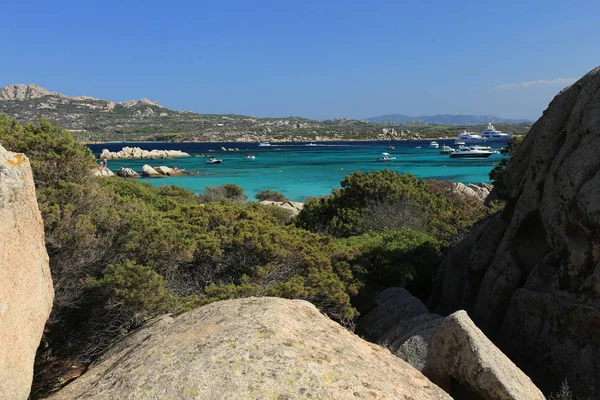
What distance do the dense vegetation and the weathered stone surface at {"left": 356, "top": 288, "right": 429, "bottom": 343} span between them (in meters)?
0.43

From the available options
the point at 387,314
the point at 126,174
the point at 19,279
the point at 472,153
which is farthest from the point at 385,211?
the point at 472,153

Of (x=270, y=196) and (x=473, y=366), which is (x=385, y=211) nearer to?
Answer: (x=473, y=366)

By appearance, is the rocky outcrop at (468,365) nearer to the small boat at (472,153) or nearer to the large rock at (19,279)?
the large rock at (19,279)

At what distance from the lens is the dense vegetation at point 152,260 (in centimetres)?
800

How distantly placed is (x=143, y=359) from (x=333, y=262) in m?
8.08

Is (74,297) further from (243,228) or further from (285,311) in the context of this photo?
(285,311)

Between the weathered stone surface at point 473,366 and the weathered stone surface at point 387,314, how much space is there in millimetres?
2980

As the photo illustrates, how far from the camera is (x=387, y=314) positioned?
988cm

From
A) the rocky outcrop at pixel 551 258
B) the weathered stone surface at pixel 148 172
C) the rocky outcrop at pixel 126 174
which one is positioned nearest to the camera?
the rocky outcrop at pixel 551 258

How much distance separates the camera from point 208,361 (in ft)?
12.8

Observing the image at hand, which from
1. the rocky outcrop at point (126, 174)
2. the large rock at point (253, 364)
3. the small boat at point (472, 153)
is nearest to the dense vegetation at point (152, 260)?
the large rock at point (253, 364)

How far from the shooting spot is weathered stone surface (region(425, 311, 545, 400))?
5375 millimetres

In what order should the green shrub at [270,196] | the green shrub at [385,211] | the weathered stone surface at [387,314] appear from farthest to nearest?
the green shrub at [270,196] < the green shrub at [385,211] < the weathered stone surface at [387,314]

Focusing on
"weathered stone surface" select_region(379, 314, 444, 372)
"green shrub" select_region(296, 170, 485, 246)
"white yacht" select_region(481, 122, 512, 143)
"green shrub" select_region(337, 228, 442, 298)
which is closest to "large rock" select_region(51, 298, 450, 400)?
"weathered stone surface" select_region(379, 314, 444, 372)
